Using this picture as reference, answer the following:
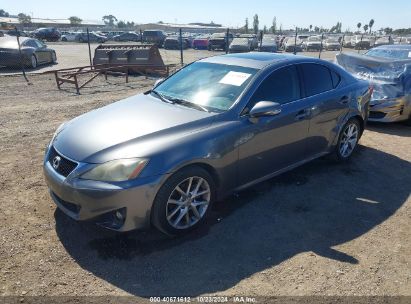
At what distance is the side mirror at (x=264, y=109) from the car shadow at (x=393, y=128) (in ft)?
14.8

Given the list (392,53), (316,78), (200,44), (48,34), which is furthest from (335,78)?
(48,34)

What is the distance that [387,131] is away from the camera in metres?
7.45

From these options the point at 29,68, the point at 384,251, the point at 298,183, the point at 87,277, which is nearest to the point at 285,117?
the point at 298,183

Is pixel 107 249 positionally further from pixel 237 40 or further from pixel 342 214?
pixel 237 40

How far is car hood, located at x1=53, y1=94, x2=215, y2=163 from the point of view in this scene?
3.38 m

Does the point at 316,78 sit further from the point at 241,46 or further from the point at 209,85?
the point at 241,46

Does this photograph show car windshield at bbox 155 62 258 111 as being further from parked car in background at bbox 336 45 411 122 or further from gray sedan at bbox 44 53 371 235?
parked car in background at bbox 336 45 411 122

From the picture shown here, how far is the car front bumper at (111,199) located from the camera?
10.3 ft

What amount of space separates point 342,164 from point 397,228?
1.77 m

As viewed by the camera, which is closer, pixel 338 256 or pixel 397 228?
pixel 338 256

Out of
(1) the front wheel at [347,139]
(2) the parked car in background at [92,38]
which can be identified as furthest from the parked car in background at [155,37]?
(1) the front wheel at [347,139]

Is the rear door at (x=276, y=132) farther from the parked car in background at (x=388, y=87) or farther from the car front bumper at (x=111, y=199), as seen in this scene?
the parked car in background at (x=388, y=87)

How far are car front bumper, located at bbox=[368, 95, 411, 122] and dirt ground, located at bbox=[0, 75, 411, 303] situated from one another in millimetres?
2548

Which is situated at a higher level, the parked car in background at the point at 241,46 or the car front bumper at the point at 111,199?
the parked car in background at the point at 241,46
